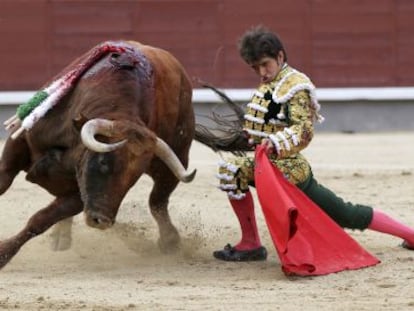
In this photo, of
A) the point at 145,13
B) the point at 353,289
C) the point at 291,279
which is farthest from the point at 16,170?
the point at 145,13

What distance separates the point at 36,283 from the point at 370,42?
7.64 m

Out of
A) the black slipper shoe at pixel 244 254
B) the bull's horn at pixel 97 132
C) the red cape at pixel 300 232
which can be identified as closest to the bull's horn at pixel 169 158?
the bull's horn at pixel 97 132

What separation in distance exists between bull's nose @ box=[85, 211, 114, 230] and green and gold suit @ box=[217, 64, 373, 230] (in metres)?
0.73

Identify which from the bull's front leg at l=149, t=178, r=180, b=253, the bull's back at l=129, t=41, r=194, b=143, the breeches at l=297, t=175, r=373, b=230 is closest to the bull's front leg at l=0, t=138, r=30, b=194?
the bull's back at l=129, t=41, r=194, b=143

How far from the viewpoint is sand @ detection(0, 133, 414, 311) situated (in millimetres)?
3891

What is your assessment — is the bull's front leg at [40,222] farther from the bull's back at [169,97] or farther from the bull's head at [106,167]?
the bull's back at [169,97]

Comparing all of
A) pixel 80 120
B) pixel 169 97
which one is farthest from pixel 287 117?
pixel 80 120

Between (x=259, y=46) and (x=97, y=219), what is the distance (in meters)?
0.98

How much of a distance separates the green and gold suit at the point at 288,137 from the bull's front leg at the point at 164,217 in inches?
19.8

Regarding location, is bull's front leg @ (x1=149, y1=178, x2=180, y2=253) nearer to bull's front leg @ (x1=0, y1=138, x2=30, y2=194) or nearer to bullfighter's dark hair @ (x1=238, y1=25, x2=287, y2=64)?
bull's front leg @ (x1=0, y1=138, x2=30, y2=194)

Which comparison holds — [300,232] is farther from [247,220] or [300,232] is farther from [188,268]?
[188,268]

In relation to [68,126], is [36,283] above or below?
below

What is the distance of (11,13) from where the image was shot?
11.1m

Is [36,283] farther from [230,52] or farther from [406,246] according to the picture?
[230,52]
